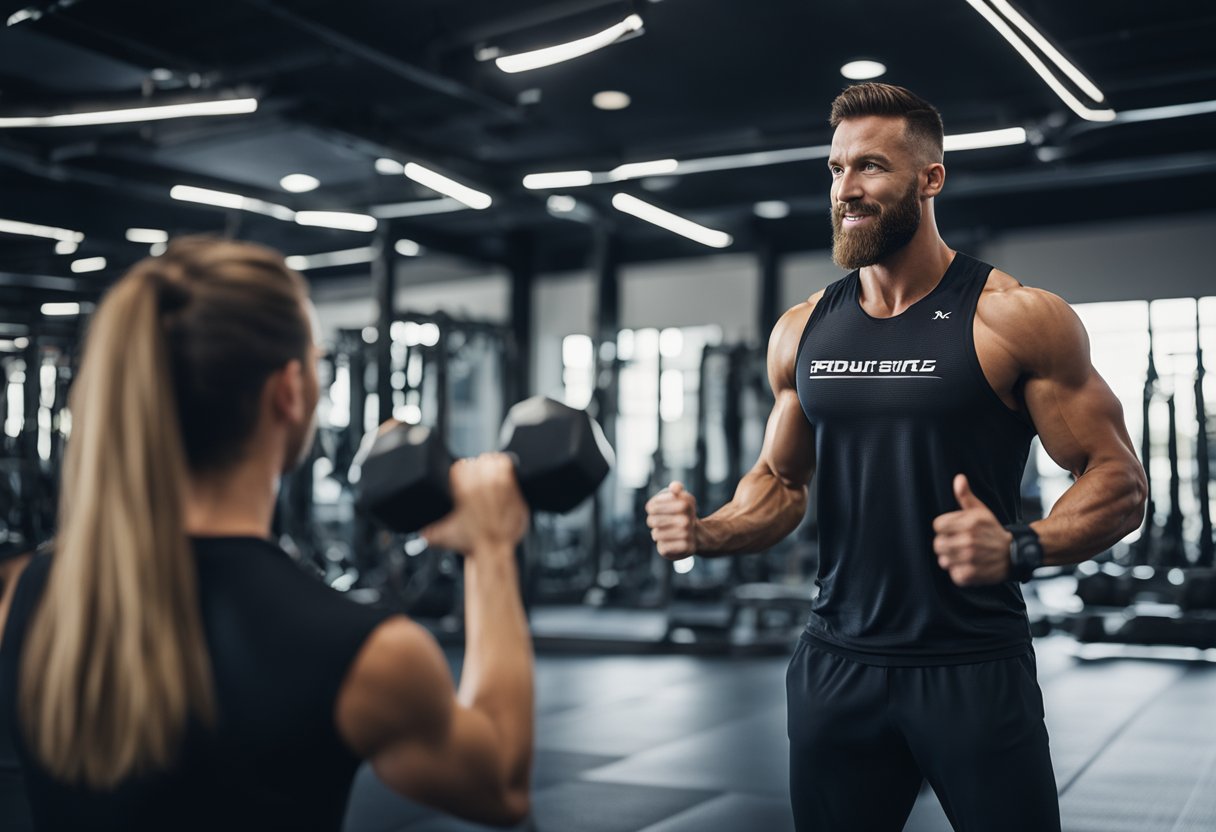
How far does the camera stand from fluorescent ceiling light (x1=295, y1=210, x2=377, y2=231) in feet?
25.6

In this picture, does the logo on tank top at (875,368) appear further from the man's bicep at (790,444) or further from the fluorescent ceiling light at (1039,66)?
the fluorescent ceiling light at (1039,66)

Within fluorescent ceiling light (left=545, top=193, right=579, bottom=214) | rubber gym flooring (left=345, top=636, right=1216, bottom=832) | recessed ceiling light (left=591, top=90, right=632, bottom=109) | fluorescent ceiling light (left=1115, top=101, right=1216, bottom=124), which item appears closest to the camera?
rubber gym flooring (left=345, top=636, right=1216, bottom=832)

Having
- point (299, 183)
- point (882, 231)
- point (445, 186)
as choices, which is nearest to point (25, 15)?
point (445, 186)

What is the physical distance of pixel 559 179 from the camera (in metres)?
6.82

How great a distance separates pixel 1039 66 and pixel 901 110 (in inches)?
126

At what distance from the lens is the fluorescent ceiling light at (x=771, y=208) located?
8.26 metres

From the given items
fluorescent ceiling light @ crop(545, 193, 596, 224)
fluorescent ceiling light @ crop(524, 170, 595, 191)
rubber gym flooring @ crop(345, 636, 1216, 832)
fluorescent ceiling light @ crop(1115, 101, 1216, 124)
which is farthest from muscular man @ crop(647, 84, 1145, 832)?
fluorescent ceiling light @ crop(545, 193, 596, 224)

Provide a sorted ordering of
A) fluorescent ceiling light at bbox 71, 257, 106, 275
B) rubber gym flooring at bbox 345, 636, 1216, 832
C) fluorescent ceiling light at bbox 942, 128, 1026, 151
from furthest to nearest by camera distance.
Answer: fluorescent ceiling light at bbox 71, 257, 106, 275, fluorescent ceiling light at bbox 942, 128, 1026, 151, rubber gym flooring at bbox 345, 636, 1216, 832

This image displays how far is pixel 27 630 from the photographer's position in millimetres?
967

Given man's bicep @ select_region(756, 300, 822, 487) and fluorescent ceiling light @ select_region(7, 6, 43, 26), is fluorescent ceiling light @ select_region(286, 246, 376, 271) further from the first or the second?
man's bicep @ select_region(756, 300, 822, 487)

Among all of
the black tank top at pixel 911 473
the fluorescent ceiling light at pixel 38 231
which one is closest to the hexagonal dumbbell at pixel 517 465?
the black tank top at pixel 911 473

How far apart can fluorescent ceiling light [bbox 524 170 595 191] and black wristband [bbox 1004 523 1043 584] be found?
18.2 feet

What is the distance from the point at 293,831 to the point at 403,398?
6.72 meters

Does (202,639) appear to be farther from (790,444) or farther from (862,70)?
(862,70)
